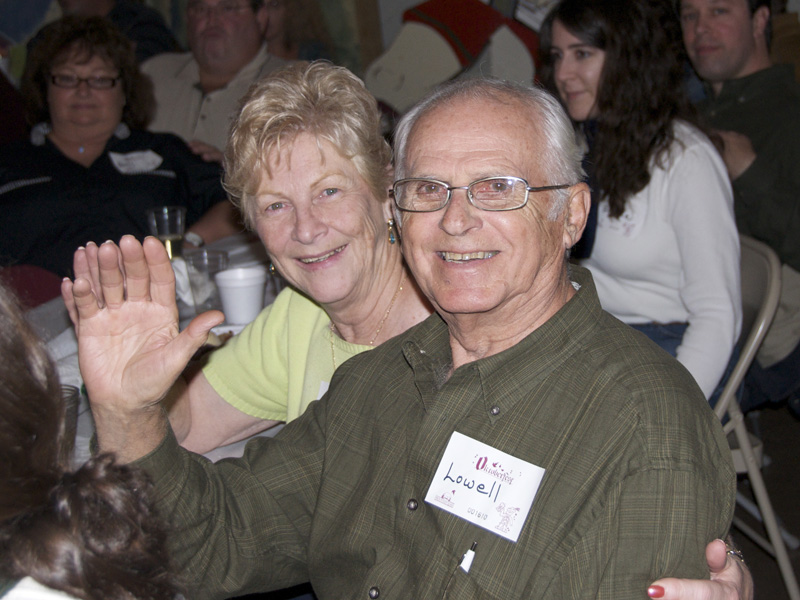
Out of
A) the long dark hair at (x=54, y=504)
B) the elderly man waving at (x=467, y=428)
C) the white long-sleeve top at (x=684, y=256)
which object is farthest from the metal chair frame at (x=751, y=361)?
the long dark hair at (x=54, y=504)

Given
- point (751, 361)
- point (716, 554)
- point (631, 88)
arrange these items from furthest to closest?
point (631, 88), point (751, 361), point (716, 554)

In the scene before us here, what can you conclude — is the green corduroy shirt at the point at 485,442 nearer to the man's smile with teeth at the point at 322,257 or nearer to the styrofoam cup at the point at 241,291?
the man's smile with teeth at the point at 322,257

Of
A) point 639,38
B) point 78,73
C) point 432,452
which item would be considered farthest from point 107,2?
point 432,452

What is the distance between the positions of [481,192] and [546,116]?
18 centimetres

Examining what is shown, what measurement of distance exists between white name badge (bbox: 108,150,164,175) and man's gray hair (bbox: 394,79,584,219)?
2797 millimetres

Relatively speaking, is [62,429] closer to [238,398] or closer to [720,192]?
[238,398]

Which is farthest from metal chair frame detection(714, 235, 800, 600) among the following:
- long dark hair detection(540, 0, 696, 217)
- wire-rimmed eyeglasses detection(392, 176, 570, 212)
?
wire-rimmed eyeglasses detection(392, 176, 570, 212)

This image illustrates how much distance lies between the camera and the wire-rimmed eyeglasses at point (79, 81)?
356 cm

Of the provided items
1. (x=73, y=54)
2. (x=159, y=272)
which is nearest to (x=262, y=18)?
(x=73, y=54)

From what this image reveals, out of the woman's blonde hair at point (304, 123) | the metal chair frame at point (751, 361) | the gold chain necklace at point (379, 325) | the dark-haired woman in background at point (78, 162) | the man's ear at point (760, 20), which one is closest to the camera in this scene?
the woman's blonde hair at point (304, 123)

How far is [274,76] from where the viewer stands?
1722 mm

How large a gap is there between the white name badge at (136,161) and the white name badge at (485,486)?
10.0 ft

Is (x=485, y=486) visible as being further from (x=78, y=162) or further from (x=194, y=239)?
(x=78, y=162)

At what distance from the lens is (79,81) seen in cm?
359
